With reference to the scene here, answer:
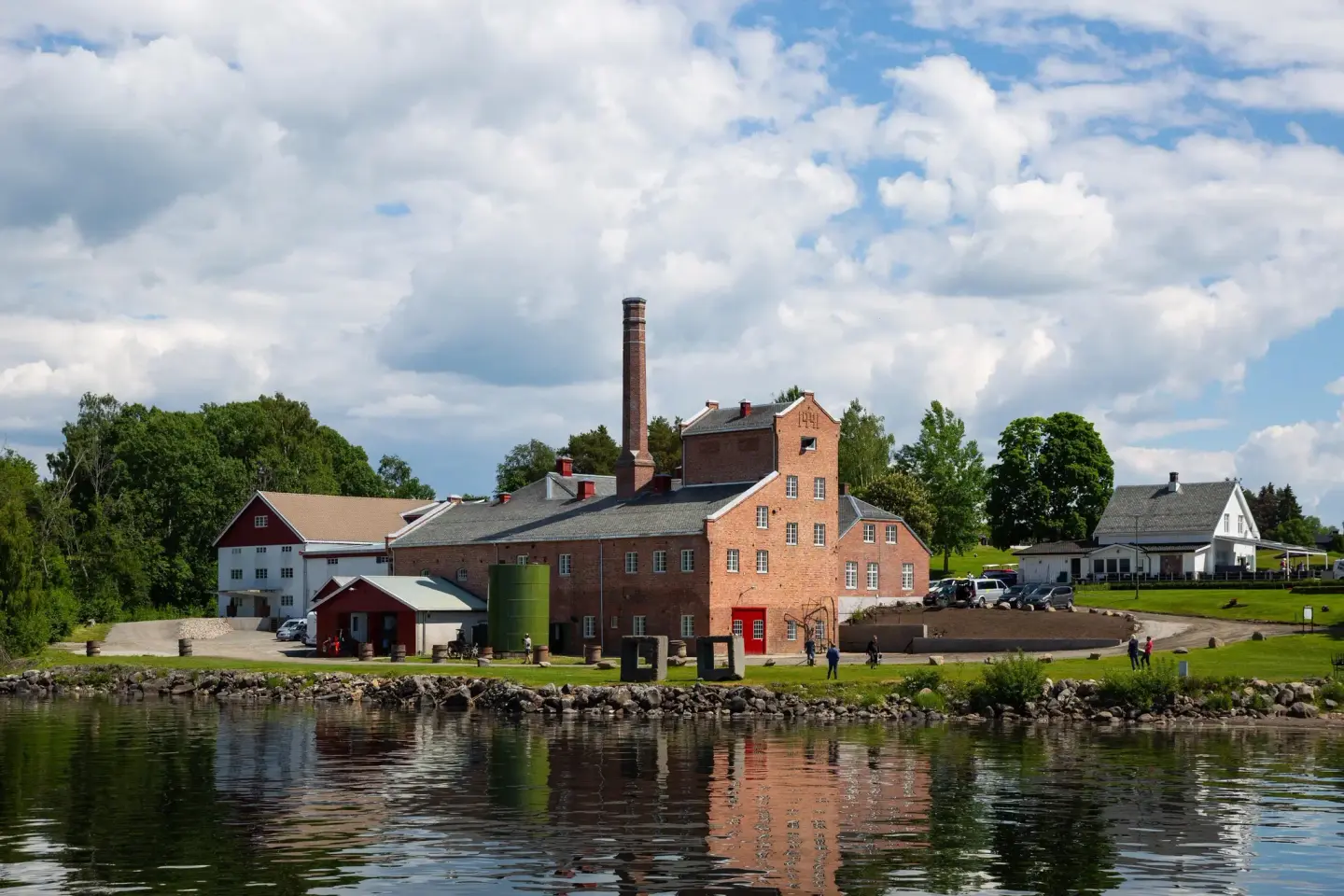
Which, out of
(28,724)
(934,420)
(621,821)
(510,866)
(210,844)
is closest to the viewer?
(510,866)

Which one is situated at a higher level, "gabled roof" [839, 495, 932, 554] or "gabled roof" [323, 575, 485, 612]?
"gabled roof" [839, 495, 932, 554]

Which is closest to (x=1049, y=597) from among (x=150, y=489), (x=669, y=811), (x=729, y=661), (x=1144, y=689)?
(x=729, y=661)

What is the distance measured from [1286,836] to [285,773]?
2483 cm

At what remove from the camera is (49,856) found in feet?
87.0

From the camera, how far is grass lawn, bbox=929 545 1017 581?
128 m

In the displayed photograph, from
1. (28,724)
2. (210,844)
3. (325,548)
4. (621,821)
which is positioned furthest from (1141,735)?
(325,548)

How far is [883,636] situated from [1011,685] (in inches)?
951

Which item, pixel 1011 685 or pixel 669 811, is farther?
pixel 1011 685

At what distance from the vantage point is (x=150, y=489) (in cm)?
11556

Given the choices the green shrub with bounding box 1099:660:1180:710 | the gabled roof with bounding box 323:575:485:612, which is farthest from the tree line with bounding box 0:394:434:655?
the green shrub with bounding box 1099:660:1180:710

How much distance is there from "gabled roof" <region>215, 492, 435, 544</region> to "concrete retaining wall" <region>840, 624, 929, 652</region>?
4041 centimetres

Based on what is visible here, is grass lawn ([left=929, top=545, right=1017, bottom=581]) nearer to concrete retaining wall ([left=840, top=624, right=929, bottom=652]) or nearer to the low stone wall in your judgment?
concrete retaining wall ([left=840, top=624, right=929, bottom=652])

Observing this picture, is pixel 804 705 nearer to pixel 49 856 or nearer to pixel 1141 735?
pixel 1141 735

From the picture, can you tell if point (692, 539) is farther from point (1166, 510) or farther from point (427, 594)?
point (1166, 510)
